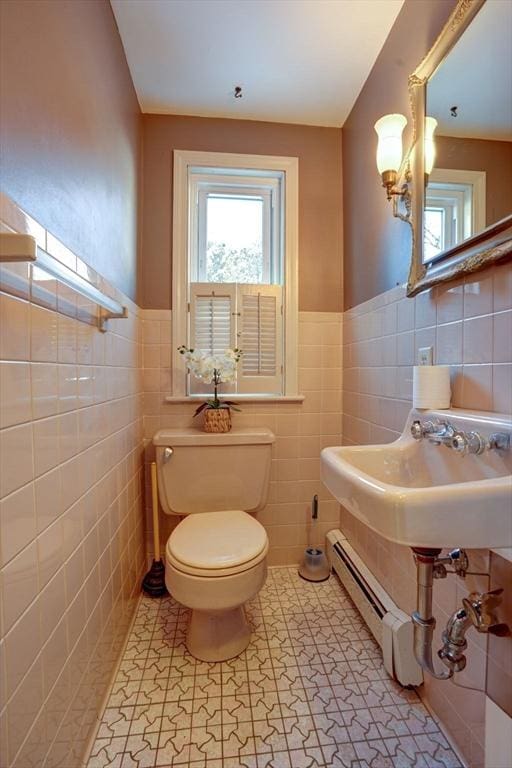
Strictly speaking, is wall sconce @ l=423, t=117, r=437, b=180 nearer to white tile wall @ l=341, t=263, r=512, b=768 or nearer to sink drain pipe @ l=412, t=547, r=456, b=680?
white tile wall @ l=341, t=263, r=512, b=768

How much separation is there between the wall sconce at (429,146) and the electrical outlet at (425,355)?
1.69 ft

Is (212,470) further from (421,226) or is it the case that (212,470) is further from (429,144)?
(429,144)

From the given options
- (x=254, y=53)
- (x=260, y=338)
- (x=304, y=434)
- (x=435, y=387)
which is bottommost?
(x=304, y=434)

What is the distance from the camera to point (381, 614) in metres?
1.21

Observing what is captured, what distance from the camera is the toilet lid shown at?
1115 mm

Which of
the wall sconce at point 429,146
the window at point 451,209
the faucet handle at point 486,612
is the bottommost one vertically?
the faucet handle at point 486,612

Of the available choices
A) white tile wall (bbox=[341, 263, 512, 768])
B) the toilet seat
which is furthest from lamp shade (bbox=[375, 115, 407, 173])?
the toilet seat

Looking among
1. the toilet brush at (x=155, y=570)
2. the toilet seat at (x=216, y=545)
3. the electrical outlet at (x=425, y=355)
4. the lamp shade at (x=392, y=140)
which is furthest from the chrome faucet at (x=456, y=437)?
the toilet brush at (x=155, y=570)

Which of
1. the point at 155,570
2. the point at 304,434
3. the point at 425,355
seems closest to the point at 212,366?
the point at 304,434

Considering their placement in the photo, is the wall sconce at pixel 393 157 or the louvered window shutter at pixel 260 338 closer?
the wall sconce at pixel 393 157

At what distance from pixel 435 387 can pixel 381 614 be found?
0.85 m

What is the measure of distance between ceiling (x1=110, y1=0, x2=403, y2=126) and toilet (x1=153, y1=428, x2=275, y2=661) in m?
1.58

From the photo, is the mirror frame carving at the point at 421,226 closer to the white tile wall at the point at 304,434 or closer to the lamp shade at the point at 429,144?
the lamp shade at the point at 429,144

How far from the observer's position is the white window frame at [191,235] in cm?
173
